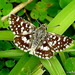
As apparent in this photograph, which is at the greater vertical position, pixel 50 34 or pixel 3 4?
pixel 3 4

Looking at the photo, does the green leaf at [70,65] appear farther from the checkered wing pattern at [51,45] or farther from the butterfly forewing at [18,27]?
the butterfly forewing at [18,27]

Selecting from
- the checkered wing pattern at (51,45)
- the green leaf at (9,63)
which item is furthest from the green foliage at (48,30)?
the checkered wing pattern at (51,45)

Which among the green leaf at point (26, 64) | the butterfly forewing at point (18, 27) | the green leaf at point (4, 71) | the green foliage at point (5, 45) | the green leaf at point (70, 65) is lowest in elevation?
the green leaf at point (70, 65)

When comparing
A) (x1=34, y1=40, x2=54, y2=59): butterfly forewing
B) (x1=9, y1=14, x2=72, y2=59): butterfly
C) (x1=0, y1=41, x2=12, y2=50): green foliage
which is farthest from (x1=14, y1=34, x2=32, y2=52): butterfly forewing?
(x1=0, y1=41, x2=12, y2=50): green foliage

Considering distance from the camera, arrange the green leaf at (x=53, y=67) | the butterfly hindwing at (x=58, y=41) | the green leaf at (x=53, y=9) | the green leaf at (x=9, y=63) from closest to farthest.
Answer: the butterfly hindwing at (x=58, y=41)
the green leaf at (x=53, y=67)
the green leaf at (x=9, y=63)
the green leaf at (x=53, y=9)

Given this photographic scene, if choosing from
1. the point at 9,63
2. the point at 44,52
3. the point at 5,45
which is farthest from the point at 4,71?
the point at 44,52

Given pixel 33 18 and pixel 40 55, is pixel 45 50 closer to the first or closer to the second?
pixel 40 55

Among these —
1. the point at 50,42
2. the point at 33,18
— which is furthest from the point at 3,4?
the point at 50,42

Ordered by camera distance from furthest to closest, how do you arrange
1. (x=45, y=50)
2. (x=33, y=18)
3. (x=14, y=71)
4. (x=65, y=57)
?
(x=33, y=18)
(x=65, y=57)
(x=14, y=71)
(x=45, y=50)
